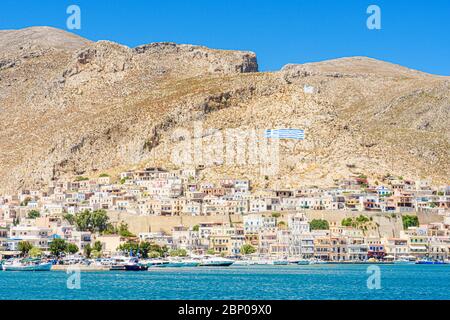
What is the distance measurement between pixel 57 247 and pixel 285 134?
3938 centimetres

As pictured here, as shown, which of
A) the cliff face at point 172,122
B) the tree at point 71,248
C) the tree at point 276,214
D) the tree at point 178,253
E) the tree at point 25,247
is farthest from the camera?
the cliff face at point 172,122

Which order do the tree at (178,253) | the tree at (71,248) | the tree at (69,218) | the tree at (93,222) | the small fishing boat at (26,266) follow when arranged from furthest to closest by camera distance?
the tree at (69,218) < the tree at (93,222) < the tree at (178,253) < the tree at (71,248) < the small fishing boat at (26,266)

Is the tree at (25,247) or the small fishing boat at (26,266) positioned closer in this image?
the small fishing boat at (26,266)

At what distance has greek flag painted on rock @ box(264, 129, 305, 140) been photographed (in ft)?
450

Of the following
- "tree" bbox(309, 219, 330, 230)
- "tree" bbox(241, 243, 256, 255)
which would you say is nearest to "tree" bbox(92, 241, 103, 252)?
"tree" bbox(241, 243, 256, 255)

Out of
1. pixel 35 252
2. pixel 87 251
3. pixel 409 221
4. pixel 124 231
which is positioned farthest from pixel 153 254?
pixel 409 221

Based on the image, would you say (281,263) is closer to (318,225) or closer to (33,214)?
(318,225)

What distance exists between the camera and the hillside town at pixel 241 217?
373ft

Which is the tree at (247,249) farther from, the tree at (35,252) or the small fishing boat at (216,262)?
the tree at (35,252)

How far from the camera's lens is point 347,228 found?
115812 mm

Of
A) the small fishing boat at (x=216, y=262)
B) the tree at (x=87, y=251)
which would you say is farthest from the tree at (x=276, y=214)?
the tree at (x=87, y=251)

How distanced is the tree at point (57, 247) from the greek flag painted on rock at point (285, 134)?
3536 centimetres

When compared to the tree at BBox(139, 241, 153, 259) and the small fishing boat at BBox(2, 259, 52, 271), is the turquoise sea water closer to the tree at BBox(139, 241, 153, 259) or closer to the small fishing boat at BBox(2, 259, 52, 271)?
the small fishing boat at BBox(2, 259, 52, 271)

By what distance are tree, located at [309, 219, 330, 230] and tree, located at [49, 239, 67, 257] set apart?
25333 millimetres
